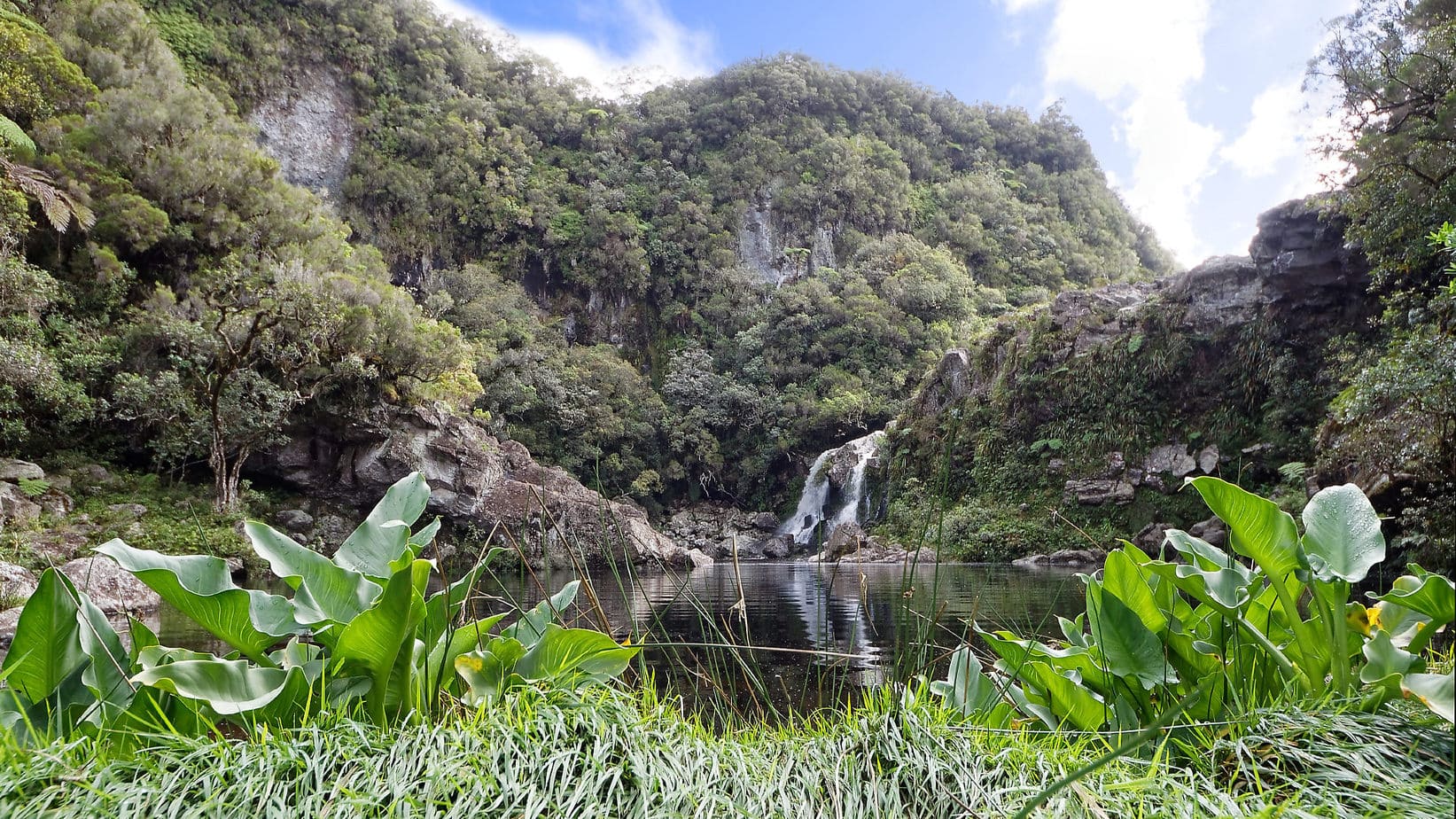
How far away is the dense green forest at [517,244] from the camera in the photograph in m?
11.5

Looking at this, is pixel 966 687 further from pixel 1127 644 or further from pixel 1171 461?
pixel 1171 461

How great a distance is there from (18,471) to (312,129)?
66.6 ft

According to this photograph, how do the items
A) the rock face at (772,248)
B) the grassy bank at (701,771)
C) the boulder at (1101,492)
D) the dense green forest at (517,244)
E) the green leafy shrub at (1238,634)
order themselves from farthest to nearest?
1. the rock face at (772,248)
2. the boulder at (1101,492)
3. the dense green forest at (517,244)
4. the green leafy shrub at (1238,634)
5. the grassy bank at (701,771)

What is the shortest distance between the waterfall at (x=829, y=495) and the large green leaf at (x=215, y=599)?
15.6m

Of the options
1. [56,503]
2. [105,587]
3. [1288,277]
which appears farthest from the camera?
[1288,277]

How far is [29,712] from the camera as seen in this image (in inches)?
42.6

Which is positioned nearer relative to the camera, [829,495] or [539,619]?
[539,619]

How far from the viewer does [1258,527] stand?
1.21 metres

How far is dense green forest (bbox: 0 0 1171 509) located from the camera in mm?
11523

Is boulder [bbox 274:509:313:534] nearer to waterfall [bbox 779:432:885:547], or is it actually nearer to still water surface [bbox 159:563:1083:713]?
still water surface [bbox 159:563:1083:713]

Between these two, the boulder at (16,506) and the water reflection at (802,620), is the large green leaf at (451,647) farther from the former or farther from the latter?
the boulder at (16,506)

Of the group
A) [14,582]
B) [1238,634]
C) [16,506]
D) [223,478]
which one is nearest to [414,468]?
[223,478]

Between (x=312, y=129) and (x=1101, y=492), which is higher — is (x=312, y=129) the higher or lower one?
the higher one

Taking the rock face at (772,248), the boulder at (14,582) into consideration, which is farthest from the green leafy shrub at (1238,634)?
the rock face at (772,248)
